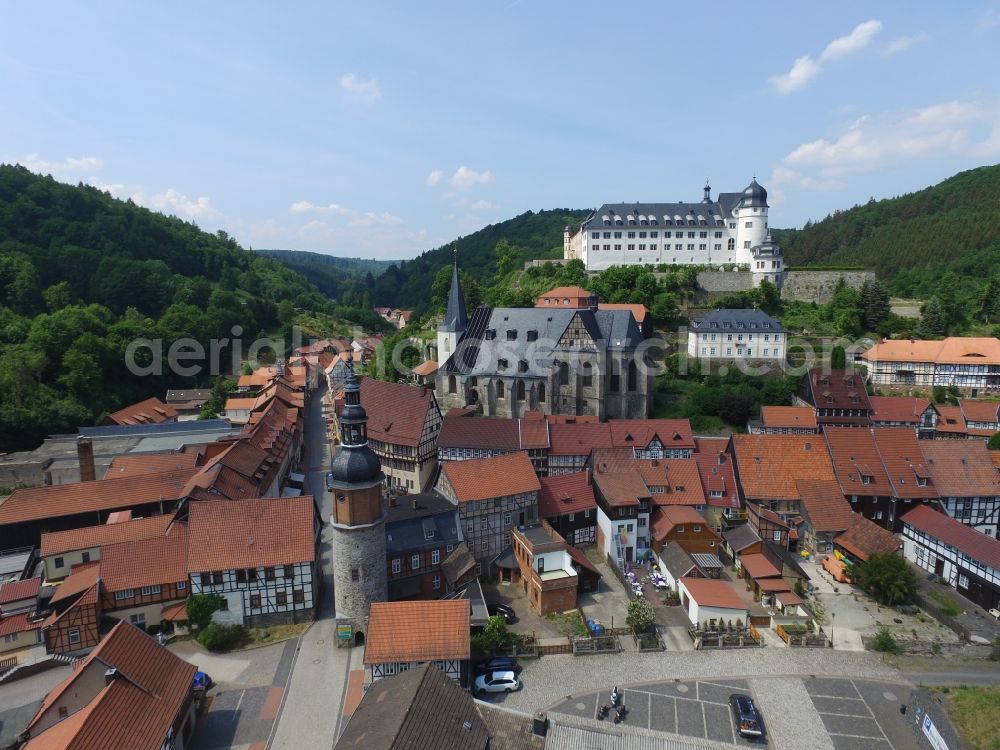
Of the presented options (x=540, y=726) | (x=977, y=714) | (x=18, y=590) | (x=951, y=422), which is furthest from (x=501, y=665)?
(x=951, y=422)

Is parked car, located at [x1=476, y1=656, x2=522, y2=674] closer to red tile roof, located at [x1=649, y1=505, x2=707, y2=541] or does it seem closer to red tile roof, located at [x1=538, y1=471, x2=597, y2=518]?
red tile roof, located at [x1=538, y1=471, x2=597, y2=518]

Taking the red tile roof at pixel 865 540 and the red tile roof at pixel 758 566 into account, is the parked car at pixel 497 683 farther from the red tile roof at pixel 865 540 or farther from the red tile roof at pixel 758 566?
the red tile roof at pixel 865 540

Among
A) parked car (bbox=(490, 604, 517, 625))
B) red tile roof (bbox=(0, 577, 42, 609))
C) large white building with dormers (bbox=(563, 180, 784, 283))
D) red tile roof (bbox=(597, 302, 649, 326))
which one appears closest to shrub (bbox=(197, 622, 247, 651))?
red tile roof (bbox=(0, 577, 42, 609))

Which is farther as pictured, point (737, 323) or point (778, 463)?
point (737, 323)

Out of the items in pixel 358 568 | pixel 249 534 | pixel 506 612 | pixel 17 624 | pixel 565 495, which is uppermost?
pixel 249 534

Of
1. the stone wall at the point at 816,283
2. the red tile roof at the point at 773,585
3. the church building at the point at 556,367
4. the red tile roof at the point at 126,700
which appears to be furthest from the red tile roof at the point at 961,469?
the red tile roof at the point at 126,700

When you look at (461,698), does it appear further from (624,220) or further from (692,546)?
(624,220)

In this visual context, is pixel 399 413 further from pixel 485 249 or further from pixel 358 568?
pixel 485 249
